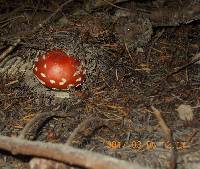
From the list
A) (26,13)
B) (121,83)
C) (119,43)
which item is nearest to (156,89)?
(121,83)

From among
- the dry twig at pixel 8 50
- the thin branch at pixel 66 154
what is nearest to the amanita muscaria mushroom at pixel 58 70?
the dry twig at pixel 8 50

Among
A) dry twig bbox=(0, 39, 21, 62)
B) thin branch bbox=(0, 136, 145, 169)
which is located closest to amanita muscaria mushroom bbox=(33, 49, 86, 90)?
dry twig bbox=(0, 39, 21, 62)

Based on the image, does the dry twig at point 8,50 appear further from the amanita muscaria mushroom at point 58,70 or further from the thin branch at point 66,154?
the thin branch at point 66,154

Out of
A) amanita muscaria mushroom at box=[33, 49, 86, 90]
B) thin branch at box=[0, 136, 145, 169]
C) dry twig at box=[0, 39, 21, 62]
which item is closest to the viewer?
thin branch at box=[0, 136, 145, 169]

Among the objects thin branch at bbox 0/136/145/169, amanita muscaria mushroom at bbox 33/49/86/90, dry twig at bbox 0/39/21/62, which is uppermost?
dry twig at bbox 0/39/21/62

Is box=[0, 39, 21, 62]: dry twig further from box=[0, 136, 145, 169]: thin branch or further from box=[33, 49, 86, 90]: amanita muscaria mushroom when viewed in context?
box=[0, 136, 145, 169]: thin branch

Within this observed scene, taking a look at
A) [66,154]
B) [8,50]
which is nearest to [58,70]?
[8,50]

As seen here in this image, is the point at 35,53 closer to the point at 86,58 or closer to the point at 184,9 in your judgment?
the point at 86,58

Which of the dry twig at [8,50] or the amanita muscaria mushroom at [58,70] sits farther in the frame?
the dry twig at [8,50]
